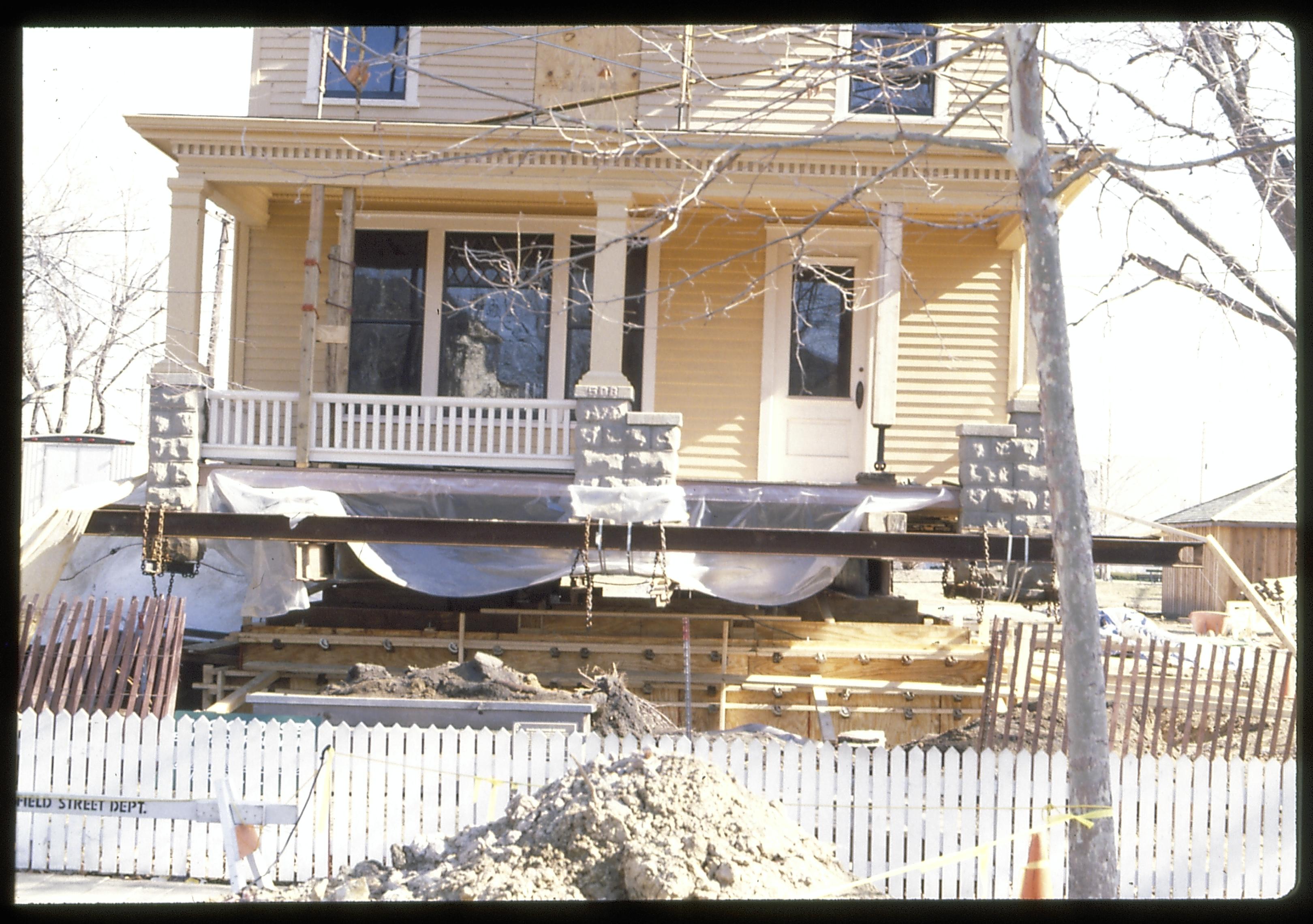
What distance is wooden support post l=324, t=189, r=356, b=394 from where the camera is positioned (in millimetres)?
12430

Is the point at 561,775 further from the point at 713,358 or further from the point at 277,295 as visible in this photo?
the point at 277,295

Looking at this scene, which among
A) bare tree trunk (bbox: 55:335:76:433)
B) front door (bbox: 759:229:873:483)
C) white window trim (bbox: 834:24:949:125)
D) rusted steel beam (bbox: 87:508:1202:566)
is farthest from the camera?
bare tree trunk (bbox: 55:335:76:433)

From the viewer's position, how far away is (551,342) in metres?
14.6

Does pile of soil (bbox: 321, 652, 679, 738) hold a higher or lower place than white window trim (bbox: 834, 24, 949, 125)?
lower

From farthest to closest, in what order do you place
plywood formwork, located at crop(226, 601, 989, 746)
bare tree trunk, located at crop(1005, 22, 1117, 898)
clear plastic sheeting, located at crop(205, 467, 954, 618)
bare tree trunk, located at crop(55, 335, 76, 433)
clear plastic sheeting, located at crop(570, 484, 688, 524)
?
bare tree trunk, located at crop(55, 335, 76, 433), plywood formwork, located at crop(226, 601, 989, 746), clear plastic sheeting, located at crop(205, 467, 954, 618), clear plastic sheeting, located at crop(570, 484, 688, 524), bare tree trunk, located at crop(1005, 22, 1117, 898)

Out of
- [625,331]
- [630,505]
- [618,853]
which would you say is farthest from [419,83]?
[618,853]

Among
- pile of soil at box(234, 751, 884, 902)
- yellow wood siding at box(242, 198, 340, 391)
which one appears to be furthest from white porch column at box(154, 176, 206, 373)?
pile of soil at box(234, 751, 884, 902)

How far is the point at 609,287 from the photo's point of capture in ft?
39.8

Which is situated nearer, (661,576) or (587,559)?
A: (661,576)

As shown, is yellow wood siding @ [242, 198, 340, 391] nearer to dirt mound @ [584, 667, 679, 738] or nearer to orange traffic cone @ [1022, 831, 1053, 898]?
dirt mound @ [584, 667, 679, 738]

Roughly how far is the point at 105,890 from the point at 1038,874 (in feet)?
21.2

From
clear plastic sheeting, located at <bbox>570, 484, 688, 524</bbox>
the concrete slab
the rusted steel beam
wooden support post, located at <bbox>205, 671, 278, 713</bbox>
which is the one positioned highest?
clear plastic sheeting, located at <bbox>570, 484, 688, 524</bbox>

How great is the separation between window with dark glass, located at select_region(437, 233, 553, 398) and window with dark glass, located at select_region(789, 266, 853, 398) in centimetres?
320

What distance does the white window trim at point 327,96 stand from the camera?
1438 centimetres
